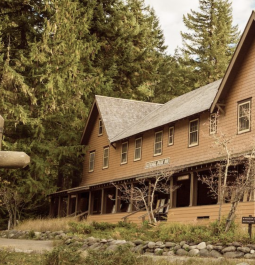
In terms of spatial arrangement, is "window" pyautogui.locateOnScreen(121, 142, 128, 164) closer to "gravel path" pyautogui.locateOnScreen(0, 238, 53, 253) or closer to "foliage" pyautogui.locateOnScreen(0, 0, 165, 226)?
"foliage" pyautogui.locateOnScreen(0, 0, 165, 226)

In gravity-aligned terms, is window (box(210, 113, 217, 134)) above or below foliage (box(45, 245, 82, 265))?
above

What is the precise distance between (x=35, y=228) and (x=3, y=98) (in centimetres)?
939

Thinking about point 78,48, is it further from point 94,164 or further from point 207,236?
point 207,236

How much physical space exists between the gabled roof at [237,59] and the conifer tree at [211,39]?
26.1m

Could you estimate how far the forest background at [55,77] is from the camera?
32844 millimetres

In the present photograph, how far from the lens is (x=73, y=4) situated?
36719mm

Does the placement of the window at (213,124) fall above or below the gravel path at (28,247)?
above

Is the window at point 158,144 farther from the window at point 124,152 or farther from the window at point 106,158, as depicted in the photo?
the window at point 106,158

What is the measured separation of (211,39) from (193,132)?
28349 mm

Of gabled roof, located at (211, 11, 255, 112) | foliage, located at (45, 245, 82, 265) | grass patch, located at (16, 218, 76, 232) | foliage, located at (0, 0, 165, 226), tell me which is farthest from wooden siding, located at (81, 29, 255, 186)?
foliage, located at (45, 245, 82, 265)

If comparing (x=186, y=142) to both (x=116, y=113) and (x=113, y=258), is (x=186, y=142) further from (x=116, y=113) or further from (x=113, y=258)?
(x=113, y=258)

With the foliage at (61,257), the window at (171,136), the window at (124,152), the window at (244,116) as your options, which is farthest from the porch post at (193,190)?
the foliage at (61,257)

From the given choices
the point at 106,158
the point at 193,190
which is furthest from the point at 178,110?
the point at 106,158

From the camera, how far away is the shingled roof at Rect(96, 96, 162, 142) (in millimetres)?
35719
